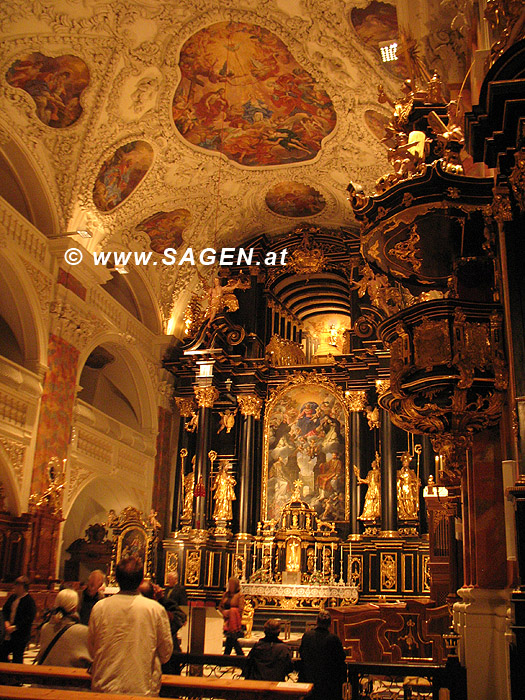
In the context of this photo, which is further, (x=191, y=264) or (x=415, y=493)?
(x=191, y=264)

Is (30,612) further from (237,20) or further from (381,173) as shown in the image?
(381,173)

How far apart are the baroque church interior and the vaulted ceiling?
52 mm

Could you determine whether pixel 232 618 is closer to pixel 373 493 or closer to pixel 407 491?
pixel 407 491

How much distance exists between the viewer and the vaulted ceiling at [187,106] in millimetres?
12312

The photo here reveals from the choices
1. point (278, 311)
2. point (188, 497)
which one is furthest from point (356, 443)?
point (278, 311)

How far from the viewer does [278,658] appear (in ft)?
18.5

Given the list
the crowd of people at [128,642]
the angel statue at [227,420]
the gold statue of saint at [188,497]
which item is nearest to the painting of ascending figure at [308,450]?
the angel statue at [227,420]

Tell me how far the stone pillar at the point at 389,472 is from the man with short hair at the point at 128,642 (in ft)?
41.4

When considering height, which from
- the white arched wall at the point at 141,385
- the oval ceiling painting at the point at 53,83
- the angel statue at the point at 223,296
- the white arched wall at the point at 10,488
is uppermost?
the oval ceiling painting at the point at 53,83

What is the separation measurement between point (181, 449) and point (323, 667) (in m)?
12.7

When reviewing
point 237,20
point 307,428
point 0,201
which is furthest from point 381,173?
point 0,201

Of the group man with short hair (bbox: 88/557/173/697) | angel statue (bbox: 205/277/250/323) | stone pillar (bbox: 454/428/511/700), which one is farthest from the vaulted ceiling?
man with short hair (bbox: 88/557/173/697)

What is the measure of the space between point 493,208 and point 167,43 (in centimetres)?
904

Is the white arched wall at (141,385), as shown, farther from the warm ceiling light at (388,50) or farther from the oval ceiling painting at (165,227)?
the warm ceiling light at (388,50)
